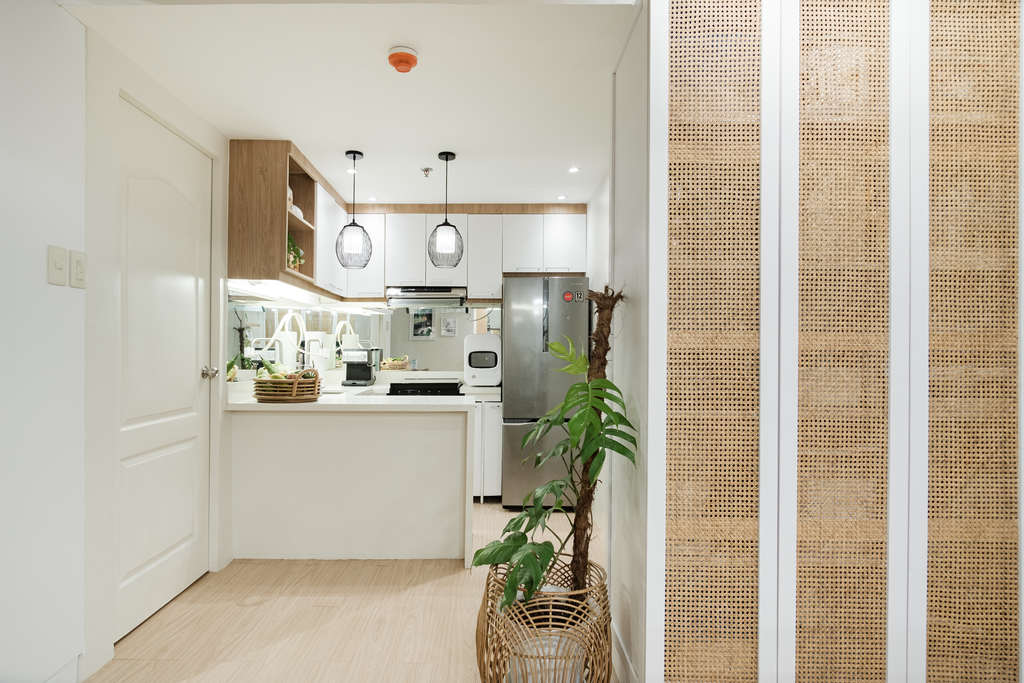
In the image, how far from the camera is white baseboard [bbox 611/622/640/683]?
5.56ft

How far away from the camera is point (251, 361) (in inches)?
139

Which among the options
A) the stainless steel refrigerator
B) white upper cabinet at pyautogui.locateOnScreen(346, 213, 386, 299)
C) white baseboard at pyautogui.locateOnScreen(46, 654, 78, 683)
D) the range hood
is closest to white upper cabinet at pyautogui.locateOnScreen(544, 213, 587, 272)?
the stainless steel refrigerator

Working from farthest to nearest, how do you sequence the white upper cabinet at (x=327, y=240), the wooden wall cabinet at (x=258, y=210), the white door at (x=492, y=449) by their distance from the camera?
1. the white door at (x=492, y=449)
2. the white upper cabinet at (x=327, y=240)
3. the wooden wall cabinet at (x=258, y=210)

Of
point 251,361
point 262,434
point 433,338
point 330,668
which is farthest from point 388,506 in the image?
point 433,338

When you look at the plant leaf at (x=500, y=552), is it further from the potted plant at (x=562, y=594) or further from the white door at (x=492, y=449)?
the white door at (x=492, y=449)

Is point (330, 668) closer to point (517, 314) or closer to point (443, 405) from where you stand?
point (443, 405)

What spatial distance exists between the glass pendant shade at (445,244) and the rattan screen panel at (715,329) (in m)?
2.13

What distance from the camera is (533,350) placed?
4195mm

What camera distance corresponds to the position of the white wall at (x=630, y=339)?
1603 millimetres

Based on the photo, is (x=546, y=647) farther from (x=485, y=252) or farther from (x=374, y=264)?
(x=374, y=264)

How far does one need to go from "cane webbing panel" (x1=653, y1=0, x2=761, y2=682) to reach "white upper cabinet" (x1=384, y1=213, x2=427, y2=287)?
3.35 metres

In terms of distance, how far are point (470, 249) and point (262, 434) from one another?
7.66 ft

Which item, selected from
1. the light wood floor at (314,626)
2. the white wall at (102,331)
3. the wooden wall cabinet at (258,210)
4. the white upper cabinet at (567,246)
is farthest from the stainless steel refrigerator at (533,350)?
the white wall at (102,331)

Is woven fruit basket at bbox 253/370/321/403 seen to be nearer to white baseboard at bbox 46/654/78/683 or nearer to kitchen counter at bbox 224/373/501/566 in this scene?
kitchen counter at bbox 224/373/501/566
